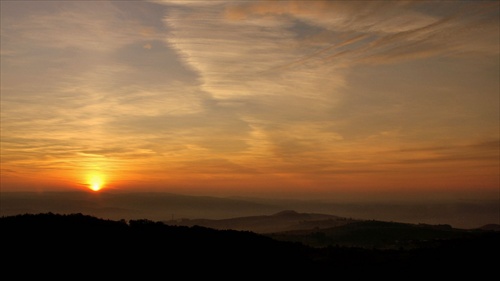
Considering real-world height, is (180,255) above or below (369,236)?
below

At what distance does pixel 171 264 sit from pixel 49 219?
359 inches

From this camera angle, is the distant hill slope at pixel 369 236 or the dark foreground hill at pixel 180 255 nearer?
the dark foreground hill at pixel 180 255

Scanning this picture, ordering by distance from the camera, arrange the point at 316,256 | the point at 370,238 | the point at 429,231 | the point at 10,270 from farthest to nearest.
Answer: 1. the point at 429,231
2. the point at 370,238
3. the point at 316,256
4. the point at 10,270

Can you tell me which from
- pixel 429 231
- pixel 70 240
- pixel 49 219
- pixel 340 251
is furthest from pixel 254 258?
pixel 429 231

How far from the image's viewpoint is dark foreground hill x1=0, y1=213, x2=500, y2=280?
74.5ft

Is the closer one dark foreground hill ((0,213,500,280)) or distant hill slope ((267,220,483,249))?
dark foreground hill ((0,213,500,280))

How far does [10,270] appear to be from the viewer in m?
21.1

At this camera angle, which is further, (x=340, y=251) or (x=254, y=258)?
(x=340, y=251)

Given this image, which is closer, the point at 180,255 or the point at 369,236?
the point at 180,255

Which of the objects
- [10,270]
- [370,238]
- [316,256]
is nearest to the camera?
[10,270]

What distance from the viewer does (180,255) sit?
26.3 m

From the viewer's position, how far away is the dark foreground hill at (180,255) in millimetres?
22719

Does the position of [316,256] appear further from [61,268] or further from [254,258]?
[61,268]

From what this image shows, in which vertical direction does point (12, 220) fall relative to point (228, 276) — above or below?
above
